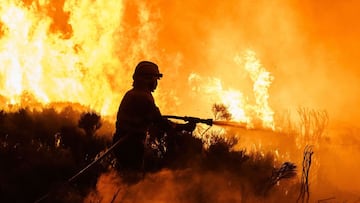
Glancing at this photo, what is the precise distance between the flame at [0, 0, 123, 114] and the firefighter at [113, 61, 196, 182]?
28.3 ft

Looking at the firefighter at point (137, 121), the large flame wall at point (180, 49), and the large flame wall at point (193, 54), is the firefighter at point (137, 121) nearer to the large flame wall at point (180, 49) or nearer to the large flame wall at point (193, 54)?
the large flame wall at point (193, 54)

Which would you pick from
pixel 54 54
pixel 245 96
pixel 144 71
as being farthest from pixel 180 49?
pixel 144 71

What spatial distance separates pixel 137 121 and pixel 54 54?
966cm

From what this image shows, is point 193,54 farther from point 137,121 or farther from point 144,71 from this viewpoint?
point 137,121

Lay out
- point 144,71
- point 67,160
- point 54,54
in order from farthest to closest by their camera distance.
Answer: point 54,54 → point 67,160 → point 144,71

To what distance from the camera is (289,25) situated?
19.6m

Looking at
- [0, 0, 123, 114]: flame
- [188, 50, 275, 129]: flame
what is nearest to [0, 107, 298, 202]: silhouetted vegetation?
[0, 0, 123, 114]: flame

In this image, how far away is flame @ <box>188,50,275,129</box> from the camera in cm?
1615

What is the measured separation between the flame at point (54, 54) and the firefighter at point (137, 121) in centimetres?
863

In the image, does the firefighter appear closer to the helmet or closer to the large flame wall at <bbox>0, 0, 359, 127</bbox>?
the helmet

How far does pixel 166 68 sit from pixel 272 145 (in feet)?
19.5

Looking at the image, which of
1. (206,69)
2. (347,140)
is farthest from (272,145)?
(206,69)

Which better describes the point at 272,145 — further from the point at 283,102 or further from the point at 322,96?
the point at 322,96

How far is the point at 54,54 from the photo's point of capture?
14.8m
